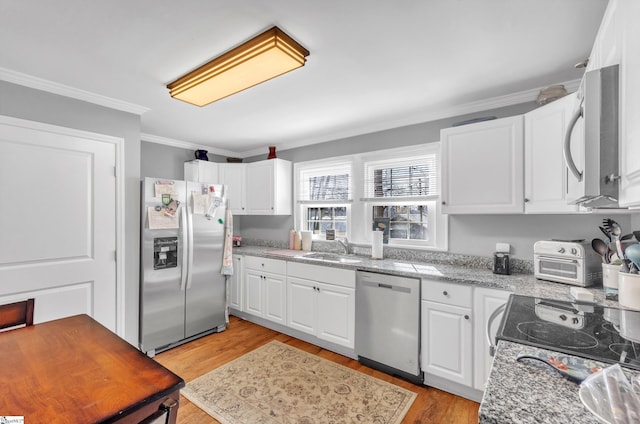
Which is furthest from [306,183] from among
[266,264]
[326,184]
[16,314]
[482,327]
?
[16,314]

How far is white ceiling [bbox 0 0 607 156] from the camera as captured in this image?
4.54 feet

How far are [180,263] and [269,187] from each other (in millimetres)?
1453

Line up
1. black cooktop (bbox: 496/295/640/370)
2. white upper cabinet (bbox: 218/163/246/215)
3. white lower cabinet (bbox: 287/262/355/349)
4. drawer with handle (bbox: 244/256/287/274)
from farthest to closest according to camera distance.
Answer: white upper cabinet (bbox: 218/163/246/215)
drawer with handle (bbox: 244/256/287/274)
white lower cabinet (bbox: 287/262/355/349)
black cooktop (bbox: 496/295/640/370)

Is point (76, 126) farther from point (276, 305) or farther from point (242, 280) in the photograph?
point (276, 305)

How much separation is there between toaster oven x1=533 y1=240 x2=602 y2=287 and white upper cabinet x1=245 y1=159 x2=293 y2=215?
2804mm

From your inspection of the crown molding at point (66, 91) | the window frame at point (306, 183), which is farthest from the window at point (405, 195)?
the crown molding at point (66, 91)

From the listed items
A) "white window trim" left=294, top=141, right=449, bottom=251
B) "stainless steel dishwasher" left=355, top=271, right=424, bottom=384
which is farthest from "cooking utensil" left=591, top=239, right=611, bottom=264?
"stainless steel dishwasher" left=355, top=271, right=424, bottom=384

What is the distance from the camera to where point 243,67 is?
70.4 inches

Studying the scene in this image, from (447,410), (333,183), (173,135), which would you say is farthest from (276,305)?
(173,135)

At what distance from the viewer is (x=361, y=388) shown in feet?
7.34

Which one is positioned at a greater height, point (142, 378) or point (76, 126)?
point (76, 126)

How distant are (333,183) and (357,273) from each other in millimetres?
1396

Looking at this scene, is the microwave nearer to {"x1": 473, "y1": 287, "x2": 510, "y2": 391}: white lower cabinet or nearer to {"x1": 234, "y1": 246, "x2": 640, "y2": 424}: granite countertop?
{"x1": 234, "y1": 246, "x2": 640, "y2": 424}: granite countertop

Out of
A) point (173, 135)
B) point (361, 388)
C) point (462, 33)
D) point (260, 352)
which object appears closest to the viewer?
point (462, 33)
